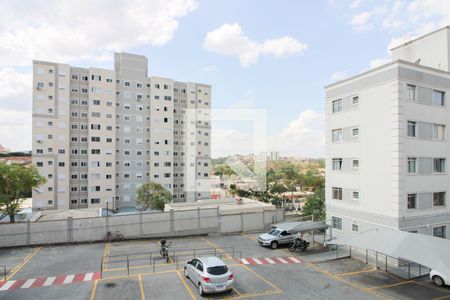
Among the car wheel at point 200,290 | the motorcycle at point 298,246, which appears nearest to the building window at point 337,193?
the motorcycle at point 298,246

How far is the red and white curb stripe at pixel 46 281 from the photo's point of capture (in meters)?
16.3

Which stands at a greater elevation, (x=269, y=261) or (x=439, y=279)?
(x=439, y=279)

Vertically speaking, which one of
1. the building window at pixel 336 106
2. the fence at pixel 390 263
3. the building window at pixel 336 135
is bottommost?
the fence at pixel 390 263

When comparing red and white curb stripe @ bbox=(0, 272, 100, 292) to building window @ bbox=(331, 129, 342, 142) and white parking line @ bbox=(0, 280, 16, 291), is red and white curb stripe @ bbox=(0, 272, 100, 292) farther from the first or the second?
building window @ bbox=(331, 129, 342, 142)

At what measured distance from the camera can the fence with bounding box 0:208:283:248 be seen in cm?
2577

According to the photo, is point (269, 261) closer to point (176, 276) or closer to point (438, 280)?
point (176, 276)

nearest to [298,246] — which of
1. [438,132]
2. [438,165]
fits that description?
[438,165]

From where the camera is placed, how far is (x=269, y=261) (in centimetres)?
2150

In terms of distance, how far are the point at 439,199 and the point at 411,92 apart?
8769 millimetres

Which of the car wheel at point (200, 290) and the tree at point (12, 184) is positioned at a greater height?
the tree at point (12, 184)

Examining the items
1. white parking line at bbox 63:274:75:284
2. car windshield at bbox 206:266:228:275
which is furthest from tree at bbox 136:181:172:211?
car windshield at bbox 206:266:228:275

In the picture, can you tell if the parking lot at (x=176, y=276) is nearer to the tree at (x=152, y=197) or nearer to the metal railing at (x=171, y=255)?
the metal railing at (x=171, y=255)

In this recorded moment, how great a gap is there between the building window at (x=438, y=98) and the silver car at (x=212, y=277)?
67.5ft

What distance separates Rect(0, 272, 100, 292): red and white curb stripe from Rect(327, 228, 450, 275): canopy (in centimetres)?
1624
